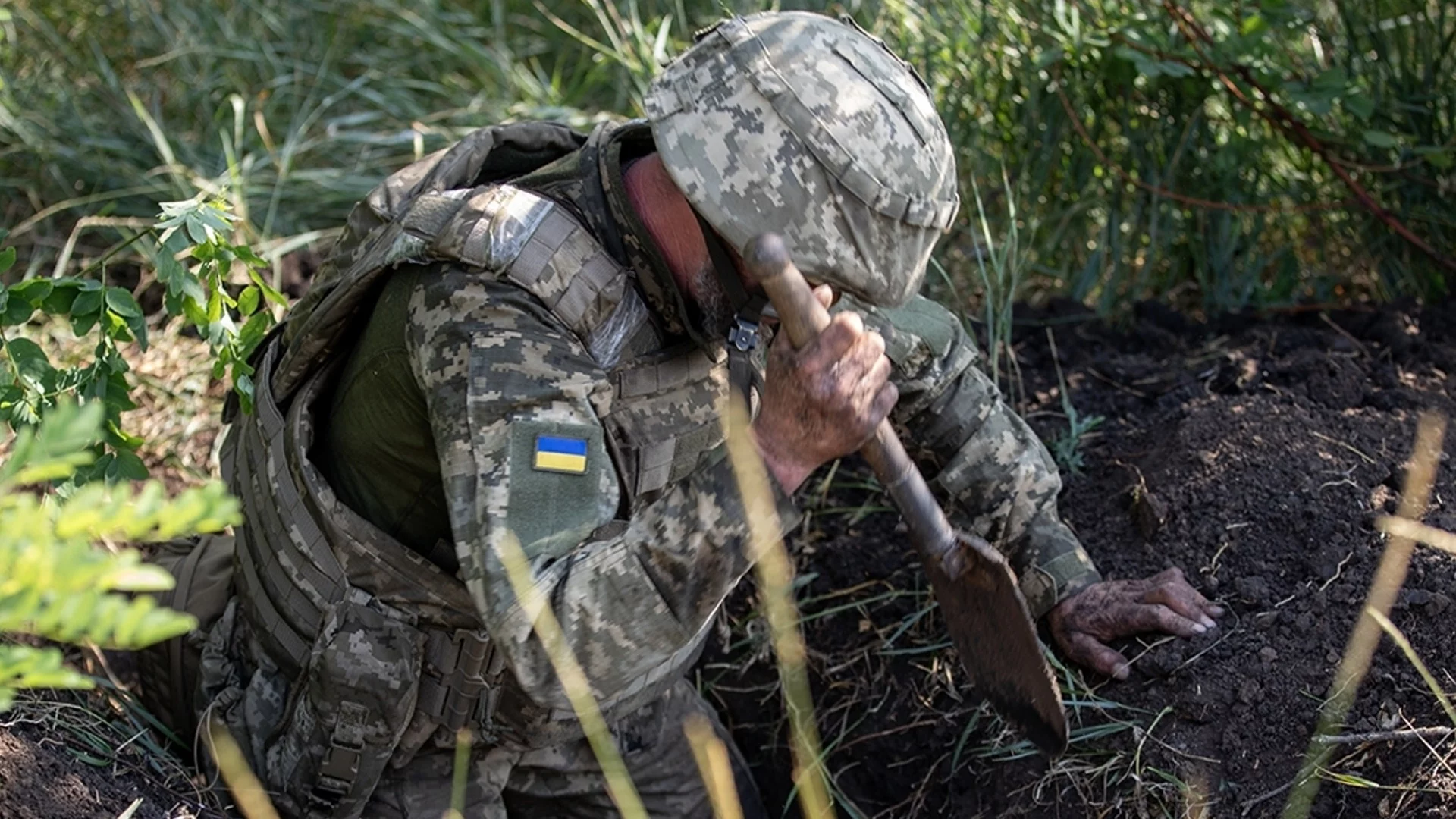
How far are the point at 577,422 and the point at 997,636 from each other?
84cm

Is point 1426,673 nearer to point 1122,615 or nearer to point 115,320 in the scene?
point 1122,615

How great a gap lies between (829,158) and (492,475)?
70 centimetres

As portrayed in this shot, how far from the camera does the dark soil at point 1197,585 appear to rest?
2404 mm

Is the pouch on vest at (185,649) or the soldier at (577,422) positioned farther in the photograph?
the pouch on vest at (185,649)

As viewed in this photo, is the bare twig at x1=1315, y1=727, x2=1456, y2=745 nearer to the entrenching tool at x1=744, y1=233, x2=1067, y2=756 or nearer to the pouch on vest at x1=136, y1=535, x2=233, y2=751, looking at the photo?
the entrenching tool at x1=744, y1=233, x2=1067, y2=756

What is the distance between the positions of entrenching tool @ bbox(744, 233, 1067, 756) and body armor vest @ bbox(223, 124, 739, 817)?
1.17ft

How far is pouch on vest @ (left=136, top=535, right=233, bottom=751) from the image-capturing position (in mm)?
2965

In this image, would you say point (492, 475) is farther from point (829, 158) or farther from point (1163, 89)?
point (1163, 89)

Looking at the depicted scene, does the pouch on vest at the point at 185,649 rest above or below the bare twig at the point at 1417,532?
below

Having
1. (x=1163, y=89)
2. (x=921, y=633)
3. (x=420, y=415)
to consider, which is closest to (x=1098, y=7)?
(x=1163, y=89)

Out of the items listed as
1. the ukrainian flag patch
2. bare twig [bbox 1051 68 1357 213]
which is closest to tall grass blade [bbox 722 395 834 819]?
the ukrainian flag patch

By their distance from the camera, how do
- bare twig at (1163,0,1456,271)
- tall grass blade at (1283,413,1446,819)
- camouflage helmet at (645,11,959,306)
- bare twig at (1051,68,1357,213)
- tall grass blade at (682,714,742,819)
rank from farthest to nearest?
bare twig at (1051,68,1357,213)
bare twig at (1163,0,1456,271)
tall grass blade at (682,714,742,819)
tall grass blade at (1283,413,1446,819)
camouflage helmet at (645,11,959,306)

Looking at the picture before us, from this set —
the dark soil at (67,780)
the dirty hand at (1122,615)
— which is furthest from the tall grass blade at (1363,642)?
the dark soil at (67,780)

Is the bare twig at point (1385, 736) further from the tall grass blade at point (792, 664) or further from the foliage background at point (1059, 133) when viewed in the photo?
the foliage background at point (1059, 133)
